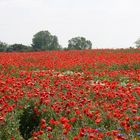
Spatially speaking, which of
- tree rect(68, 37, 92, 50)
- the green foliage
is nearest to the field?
the green foliage

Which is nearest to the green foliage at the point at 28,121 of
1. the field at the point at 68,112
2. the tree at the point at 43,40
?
the field at the point at 68,112

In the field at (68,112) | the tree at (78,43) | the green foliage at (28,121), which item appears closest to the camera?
the field at (68,112)

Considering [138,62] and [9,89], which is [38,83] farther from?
[138,62]

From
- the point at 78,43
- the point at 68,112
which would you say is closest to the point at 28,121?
the point at 68,112

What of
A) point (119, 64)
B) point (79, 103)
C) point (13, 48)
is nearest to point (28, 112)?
point (79, 103)

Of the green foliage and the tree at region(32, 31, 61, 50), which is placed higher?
the green foliage

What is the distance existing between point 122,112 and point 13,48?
132ft

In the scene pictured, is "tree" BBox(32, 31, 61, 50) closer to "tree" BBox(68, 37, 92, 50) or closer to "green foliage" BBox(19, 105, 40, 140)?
"tree" BBox(68, 37, 92, 50)

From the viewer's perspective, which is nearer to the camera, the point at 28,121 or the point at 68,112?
the point at 68,112

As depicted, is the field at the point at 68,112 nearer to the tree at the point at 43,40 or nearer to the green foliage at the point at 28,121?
the green foliage at the point at 28,121

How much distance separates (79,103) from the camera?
9.35 metres

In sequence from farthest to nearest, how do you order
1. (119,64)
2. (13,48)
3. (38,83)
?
(13,48) < (119,64) < (38,83)

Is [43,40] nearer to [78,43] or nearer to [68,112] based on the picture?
[78,43]

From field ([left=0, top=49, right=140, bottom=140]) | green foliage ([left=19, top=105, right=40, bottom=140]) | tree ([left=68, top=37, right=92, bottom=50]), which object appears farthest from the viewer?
tree ([left=68, top=37, right=92, bottom=50])
